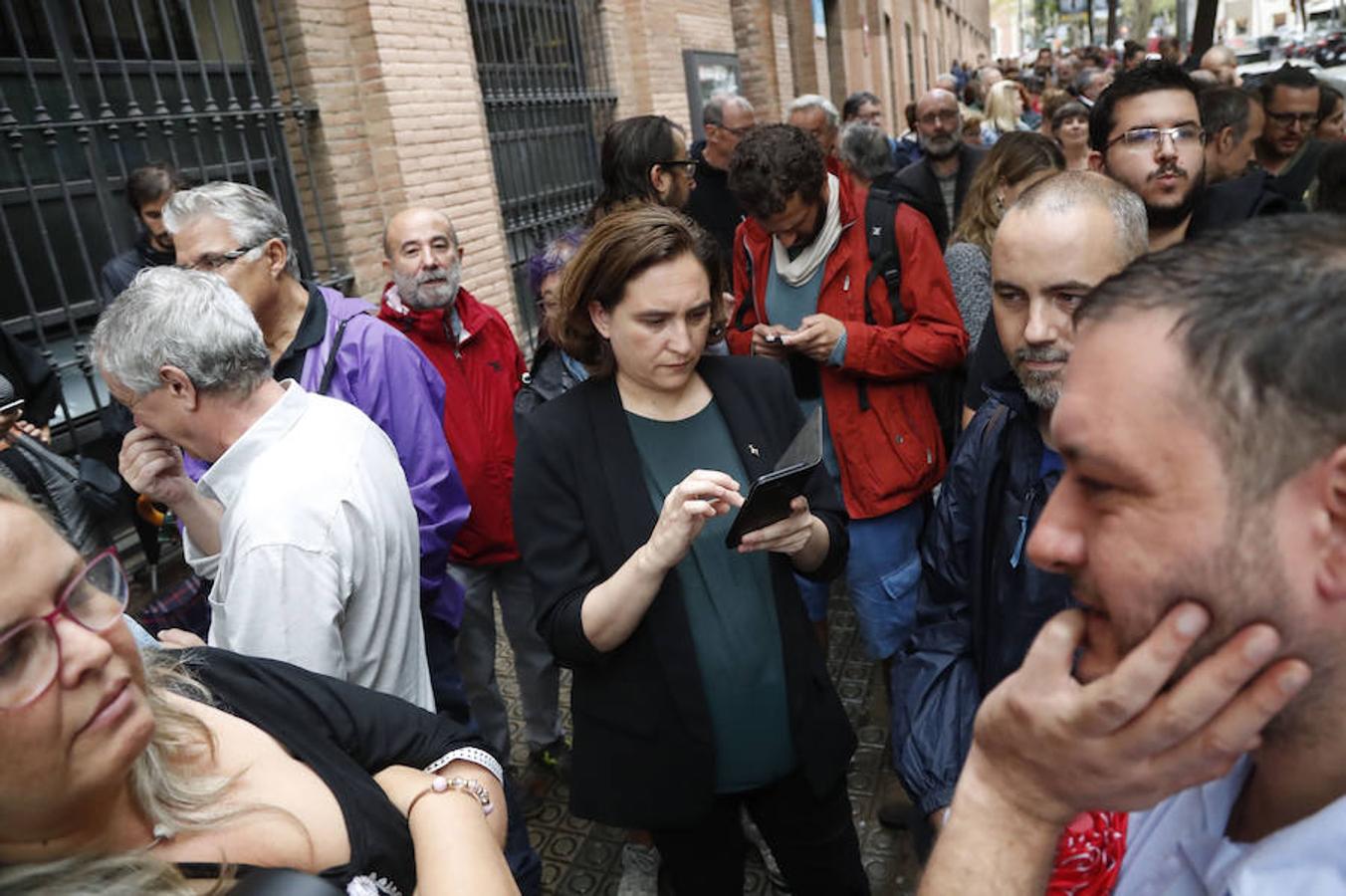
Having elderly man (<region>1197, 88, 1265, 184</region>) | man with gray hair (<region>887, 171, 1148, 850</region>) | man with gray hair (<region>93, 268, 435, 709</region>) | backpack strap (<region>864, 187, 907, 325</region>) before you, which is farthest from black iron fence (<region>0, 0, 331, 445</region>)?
elderly man (<region>1197, 88, 1265, 184</region>)

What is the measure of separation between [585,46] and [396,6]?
3.14m

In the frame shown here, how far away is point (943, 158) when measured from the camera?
6.23 meters

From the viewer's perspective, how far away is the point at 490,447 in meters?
3.51

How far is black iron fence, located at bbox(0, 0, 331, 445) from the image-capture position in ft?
13.9

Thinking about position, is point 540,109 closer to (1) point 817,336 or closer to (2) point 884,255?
(2) point 884,255

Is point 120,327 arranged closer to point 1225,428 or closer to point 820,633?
point 1225,428

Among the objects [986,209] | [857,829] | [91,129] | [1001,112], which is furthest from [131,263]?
[1001,112]

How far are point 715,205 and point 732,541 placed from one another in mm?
3889

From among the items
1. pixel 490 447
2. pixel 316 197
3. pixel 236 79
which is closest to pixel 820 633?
pixel 490 447

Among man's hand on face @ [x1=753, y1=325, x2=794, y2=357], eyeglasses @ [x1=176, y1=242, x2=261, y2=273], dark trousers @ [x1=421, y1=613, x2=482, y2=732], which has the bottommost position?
dark trousers @ [x1=421, y1=613, x2=482, y2=732]

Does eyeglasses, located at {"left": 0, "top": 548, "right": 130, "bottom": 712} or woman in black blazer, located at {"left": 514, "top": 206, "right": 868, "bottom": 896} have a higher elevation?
eyeglasses, located at {"left": 0, "top": 548, "right": 130, "bottom": 712}

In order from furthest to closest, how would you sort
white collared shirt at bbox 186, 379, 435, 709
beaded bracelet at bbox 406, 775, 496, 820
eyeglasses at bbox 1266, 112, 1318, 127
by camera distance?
eyeglasses at bbox 1266, 112, 1318, 127, white collared shirt at bbox 186, 379, 435, 709, beaded bracelet at bbox 406, 775, 496, 820

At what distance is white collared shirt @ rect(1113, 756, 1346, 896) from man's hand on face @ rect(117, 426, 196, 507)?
2.26 m

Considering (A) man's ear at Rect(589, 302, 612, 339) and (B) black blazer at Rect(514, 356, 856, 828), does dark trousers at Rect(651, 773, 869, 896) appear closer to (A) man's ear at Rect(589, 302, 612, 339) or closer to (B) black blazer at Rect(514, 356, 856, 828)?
(B) black blazer at Rect(514, 356, 856, 828)
